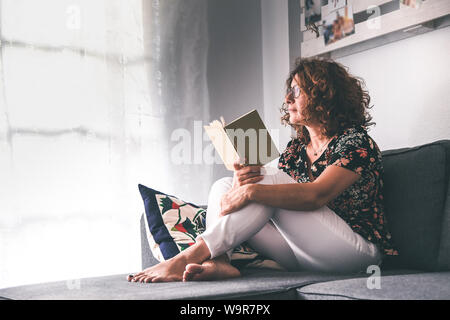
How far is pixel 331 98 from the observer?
1671 mm

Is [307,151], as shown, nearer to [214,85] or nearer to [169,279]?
[169,279]

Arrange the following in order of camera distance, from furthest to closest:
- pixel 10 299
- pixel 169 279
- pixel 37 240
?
pixel 37 240
pixel 169 279
pixel 10 299

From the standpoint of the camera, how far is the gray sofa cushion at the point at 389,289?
1009 millimetres

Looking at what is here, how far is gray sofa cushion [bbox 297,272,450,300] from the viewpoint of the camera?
101cm

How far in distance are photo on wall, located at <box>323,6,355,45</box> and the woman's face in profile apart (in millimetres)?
614

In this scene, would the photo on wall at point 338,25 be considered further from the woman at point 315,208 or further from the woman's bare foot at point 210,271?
the woman's bare foot at point 210,271

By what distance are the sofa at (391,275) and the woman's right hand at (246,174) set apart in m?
0.28

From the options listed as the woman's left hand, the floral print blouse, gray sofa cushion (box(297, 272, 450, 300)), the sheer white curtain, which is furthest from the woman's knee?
the sheer white curtain

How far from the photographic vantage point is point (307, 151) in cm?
179

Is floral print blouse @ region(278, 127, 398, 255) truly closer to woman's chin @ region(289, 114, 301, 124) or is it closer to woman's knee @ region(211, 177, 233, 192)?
woman's chin @ region(289, 114, 301, 124)

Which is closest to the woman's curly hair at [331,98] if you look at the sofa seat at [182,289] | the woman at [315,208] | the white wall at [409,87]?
the woman at [315,208]

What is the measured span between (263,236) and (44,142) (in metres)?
1.11

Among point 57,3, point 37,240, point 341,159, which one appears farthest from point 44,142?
point 341,159
